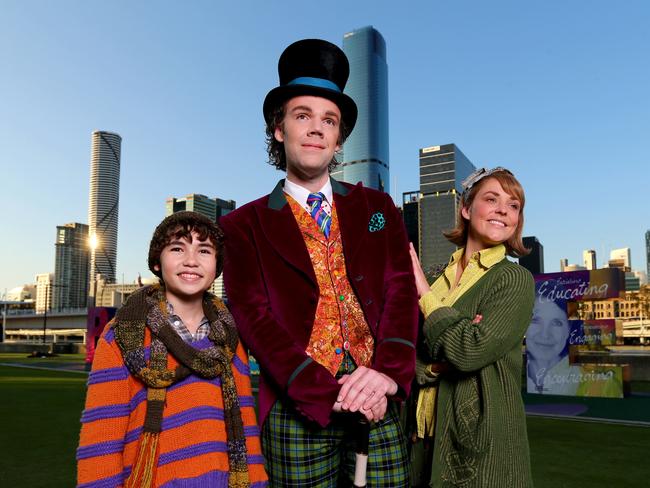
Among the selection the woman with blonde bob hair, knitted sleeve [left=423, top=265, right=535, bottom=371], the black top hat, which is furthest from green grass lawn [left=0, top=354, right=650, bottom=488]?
the black top hat

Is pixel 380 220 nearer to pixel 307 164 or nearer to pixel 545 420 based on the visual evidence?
pixel 307 164

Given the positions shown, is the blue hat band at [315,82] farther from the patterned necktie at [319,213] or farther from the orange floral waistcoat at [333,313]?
the orange floral waistcoat at [333,313]

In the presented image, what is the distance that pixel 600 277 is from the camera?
591 inches

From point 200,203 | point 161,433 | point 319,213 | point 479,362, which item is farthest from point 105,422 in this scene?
point 200,203

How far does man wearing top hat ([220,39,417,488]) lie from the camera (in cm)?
208

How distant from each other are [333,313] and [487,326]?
0.66 m

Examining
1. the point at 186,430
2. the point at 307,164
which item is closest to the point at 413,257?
the point at 307,164

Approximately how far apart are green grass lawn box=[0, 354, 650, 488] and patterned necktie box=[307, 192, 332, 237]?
184 inches

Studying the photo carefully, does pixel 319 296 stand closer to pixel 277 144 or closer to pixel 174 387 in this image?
pixel 174 387

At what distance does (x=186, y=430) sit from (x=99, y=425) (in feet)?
1.06

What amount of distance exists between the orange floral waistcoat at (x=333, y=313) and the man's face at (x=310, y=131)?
282 mm

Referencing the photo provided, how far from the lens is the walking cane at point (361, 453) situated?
205 cm

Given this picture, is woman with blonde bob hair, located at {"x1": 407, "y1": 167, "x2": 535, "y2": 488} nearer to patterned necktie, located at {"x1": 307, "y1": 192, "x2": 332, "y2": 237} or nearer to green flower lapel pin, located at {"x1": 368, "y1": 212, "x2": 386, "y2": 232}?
green flower lapel pin, located at {"x1": 368, "y1": 212, "x2": 386, "y2": 232}

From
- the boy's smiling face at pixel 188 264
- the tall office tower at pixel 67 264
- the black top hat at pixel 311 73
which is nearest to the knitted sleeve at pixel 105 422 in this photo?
the boy's smiling face at pixel 188 264
